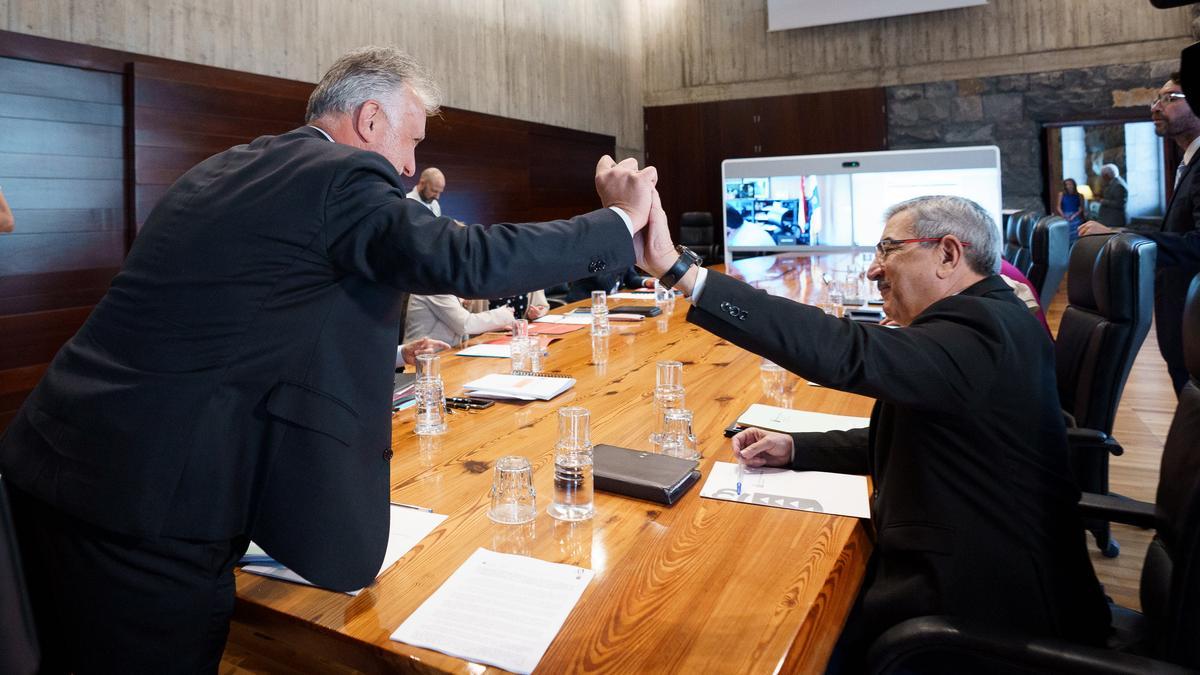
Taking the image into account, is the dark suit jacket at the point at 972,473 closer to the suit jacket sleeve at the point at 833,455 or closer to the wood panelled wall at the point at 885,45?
the suit jacket sleeve at the point at 833,455

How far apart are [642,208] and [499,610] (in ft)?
2.26

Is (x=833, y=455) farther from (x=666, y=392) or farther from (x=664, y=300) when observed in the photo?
(x=664, y=300)

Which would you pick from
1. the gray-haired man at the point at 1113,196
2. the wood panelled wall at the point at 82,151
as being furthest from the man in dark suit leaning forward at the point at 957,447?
the gray-haired man at the point at 1113,196

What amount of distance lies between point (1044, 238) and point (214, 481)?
446cm

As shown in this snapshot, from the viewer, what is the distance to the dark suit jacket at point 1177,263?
10.4ft

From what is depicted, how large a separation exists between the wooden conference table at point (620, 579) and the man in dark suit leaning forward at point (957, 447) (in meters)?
0.12

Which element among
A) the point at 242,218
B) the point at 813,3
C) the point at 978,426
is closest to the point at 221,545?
the point at 242,218

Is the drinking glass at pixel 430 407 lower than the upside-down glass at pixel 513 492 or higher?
higher

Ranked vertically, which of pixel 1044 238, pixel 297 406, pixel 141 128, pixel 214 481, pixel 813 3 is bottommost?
pixel 214 481

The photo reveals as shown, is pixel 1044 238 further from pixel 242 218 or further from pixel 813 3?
pixel 813 3

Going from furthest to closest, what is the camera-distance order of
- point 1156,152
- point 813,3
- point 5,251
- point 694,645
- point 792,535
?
point 813,3 < point 1156,152 < point 5,251 < point 792,535 < point 694,645

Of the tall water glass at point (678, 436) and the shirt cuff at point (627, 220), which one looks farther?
the tall water glass at point (678, 436)

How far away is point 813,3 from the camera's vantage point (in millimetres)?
9695

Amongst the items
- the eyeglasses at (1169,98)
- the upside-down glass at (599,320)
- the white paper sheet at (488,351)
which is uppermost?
the eyeglasses at (1169,98)
